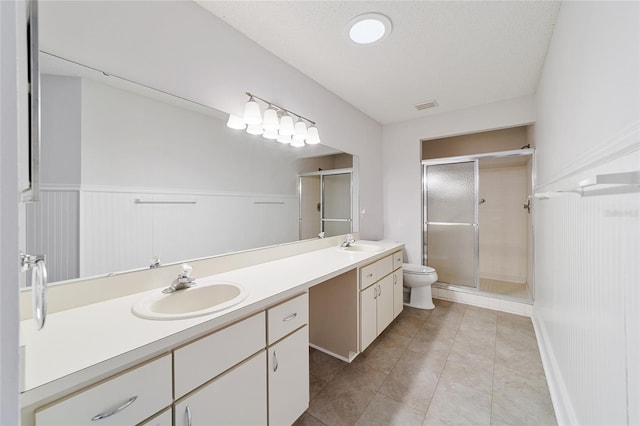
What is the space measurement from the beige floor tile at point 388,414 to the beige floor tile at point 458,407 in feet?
0.23

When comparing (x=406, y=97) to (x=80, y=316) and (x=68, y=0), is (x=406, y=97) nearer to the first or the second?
(x=68, y=0)

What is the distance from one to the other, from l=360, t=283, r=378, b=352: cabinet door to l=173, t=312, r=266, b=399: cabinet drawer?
3.25 feet

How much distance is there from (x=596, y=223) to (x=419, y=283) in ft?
6.69

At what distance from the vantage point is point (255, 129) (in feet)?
5.72

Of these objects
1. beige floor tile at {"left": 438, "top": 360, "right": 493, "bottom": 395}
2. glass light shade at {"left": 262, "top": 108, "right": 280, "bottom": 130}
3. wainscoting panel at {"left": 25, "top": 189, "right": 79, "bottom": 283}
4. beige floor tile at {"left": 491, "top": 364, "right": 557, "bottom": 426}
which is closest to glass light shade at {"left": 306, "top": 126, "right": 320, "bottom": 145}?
glass light shade at {"left": 262, "top": 108, "right": 280, "bottom": 130}

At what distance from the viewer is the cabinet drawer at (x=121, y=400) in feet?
1.96

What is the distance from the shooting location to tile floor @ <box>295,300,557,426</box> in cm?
141

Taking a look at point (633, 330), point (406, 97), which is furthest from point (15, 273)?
point (406, 97)

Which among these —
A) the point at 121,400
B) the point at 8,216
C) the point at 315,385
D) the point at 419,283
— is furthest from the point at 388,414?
the point at 8,216

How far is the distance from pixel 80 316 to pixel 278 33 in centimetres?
187

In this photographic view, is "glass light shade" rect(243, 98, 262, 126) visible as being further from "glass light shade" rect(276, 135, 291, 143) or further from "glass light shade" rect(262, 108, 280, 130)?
"glass light shade" rect(276, 135, 291, 143)

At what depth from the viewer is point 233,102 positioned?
1.61 m

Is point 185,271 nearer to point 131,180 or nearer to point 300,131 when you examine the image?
point 131,180

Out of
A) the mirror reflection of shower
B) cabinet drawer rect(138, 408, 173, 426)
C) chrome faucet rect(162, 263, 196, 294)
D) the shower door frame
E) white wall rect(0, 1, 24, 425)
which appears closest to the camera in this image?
white wall rect(0, 1, 24, 425)
